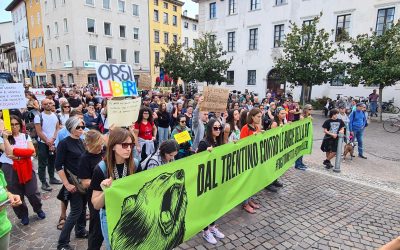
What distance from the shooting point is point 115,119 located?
445cm

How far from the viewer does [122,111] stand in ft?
14.8

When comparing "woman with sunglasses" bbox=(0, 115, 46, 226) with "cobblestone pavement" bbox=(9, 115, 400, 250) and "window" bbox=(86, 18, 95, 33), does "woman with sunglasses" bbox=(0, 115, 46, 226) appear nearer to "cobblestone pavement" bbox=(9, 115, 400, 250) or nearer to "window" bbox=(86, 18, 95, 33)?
"cobblestone pavement" bbox=(9, 115, 400, 250)

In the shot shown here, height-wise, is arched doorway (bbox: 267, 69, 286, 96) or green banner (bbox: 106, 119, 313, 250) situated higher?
arched doorway (bbox: 267, 69, 286, 96)

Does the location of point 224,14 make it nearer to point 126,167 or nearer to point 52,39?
point 52,39

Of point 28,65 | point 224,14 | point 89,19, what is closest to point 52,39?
point 89,19

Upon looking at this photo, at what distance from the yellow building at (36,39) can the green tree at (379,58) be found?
1602 inches

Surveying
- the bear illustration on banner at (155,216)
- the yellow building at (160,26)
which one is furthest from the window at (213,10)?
the bear illustration on banner at (155,216)

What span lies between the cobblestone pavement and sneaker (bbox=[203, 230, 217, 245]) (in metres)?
0.07

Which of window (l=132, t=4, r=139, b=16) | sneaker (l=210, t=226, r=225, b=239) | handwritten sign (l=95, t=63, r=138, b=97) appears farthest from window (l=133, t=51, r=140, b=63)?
sneaker (l=210, t=226, r=225, b=239)

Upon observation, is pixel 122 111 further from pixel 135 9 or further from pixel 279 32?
pixel 135 9

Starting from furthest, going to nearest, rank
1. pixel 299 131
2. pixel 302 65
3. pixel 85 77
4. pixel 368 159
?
pixel 85 77, pixel 302 65, pixel 368 159, pixel 299 131

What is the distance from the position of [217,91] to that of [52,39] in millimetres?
38221

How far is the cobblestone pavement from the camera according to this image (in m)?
3.90

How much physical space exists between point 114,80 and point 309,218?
15.2ft
